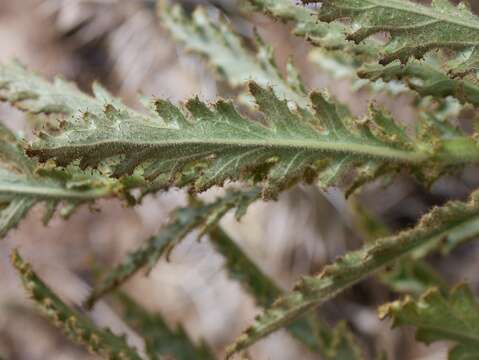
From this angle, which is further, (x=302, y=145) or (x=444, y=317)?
(x=444, y=317)

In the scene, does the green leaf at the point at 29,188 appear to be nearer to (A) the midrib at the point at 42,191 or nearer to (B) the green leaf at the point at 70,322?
(A) the midrib at the point at 42,191

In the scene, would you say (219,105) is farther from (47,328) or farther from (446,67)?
(47,328)

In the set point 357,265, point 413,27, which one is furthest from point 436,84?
point 357,265

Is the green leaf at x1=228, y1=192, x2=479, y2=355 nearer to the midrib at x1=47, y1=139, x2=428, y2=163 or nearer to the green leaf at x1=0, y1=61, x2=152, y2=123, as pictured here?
the midrib at x1=47, y1=139, x2=428, y2=163

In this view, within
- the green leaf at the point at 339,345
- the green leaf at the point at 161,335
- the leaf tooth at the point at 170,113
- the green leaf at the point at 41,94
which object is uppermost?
the green leaf at the point at 41,94

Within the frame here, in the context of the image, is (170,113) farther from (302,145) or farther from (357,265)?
(357,265)

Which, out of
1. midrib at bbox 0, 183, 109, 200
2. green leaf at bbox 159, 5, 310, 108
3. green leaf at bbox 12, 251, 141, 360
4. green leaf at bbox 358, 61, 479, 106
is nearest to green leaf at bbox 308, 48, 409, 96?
green leaf at bbox 159, 5, 310, 108

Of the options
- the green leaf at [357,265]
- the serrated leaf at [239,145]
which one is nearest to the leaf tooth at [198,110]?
the serrated leaf at [239,145]
